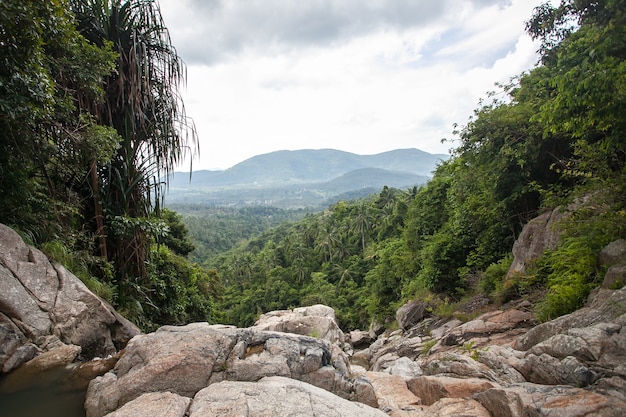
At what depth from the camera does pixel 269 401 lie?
110 inches

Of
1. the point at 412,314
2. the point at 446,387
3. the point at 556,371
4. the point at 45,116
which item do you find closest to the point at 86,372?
the point at 45,116

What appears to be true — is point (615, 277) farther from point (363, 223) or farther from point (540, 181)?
point (363, 223)

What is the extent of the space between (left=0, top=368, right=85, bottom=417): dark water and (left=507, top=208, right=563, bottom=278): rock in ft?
27.4

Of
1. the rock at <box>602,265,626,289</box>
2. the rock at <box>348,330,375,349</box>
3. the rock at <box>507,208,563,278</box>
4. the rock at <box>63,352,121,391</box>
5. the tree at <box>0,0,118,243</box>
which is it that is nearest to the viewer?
the rock at <box>63,352,121,391</box>

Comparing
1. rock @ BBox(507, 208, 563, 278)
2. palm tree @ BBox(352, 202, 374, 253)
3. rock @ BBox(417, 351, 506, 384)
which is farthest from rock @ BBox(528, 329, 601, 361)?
palm tree @ BBox(352, 202, 374, 253)

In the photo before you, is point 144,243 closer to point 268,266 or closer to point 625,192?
point 625,192

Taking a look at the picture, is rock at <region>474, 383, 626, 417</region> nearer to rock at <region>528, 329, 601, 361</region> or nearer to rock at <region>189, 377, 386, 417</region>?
rock at <region>528, 329, 601, 361</region>

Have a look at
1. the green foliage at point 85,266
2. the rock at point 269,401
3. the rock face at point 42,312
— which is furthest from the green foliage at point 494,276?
the green foliage at point 85,266

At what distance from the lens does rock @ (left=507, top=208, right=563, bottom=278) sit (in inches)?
301

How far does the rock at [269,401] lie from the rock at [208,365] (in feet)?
0.72

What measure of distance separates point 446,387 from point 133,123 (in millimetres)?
6385

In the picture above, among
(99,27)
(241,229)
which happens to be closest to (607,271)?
(99,27)

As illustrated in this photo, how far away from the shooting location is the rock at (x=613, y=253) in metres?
5.24

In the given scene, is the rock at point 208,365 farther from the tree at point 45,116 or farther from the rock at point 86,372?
the tree at point 45,116
